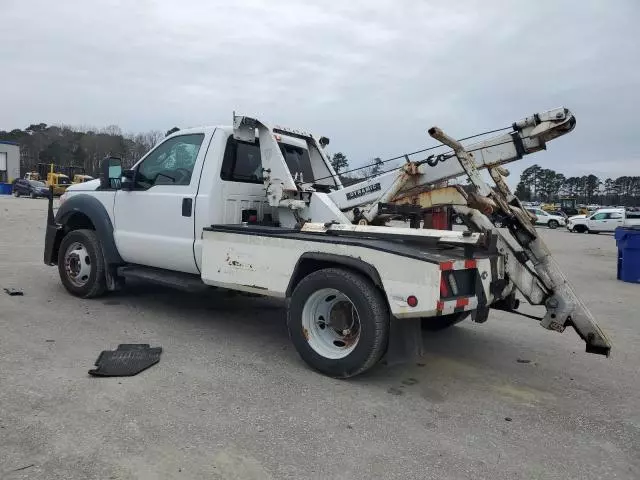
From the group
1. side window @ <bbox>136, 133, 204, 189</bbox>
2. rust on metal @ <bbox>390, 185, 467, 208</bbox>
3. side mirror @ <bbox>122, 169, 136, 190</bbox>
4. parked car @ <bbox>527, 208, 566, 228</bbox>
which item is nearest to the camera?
rust on metal @ <bbox>390, 185, 467, 208</bbox>

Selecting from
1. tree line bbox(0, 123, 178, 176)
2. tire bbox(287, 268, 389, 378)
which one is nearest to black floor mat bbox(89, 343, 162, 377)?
tire bbox(287, 268, 389, 378)

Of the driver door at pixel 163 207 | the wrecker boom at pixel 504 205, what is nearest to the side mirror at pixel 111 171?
the driver door at pixel 163 207

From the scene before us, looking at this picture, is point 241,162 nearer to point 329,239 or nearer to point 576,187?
point 329,239

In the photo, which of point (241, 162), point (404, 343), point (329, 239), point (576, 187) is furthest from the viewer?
point (576, 187)

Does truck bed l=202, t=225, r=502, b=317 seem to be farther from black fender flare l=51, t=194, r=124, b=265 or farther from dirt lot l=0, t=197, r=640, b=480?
black fender flare l=51, t=194, r=124, b=265

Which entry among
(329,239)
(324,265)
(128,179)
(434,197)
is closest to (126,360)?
(324,265)

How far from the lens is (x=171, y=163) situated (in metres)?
6.34

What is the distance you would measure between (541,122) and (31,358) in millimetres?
5036

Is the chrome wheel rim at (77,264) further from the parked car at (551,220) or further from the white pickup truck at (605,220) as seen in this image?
the parked car at (551,220)

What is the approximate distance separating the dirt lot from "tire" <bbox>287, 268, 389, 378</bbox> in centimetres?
19

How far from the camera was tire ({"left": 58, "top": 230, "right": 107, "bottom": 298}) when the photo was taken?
22.6 ft

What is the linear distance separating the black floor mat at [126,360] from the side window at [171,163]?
77.4 inches

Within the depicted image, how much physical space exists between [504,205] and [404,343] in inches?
64.9

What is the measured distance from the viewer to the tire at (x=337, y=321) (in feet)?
14.1
